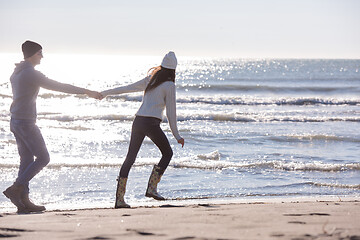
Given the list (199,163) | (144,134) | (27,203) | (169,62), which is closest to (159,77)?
(169,62)

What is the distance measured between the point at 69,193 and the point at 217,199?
2099mm

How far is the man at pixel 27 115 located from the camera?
18.3 feet

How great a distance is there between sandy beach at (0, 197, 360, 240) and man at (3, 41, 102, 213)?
0.69m

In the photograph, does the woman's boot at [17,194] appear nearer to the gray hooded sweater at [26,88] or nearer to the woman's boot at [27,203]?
the woman's boot at [27,203]

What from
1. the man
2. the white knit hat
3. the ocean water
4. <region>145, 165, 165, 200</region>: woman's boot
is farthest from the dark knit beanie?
the ocean water

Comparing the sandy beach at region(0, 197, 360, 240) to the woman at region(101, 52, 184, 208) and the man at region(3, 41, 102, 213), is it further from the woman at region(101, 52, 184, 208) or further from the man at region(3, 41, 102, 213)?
the woman at region(101, 52, 184, 208)

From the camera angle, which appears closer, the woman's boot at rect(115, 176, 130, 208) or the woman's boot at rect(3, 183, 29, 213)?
the woman's boot at rect(3, 183, 29, 213)

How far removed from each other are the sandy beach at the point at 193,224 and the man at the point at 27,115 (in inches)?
27.1

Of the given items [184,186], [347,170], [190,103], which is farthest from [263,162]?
[190,103]

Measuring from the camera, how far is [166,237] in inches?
151

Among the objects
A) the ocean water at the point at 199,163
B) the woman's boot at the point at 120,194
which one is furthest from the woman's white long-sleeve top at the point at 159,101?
the ocean water at the point at 199,163

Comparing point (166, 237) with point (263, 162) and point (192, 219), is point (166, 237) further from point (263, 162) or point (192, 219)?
point (263, 162)

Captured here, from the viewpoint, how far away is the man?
18.3 feet

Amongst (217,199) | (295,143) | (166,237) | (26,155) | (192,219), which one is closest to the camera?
(166,237)
